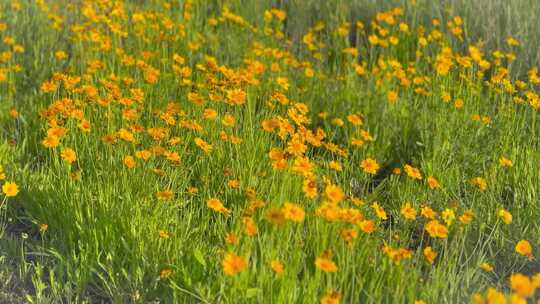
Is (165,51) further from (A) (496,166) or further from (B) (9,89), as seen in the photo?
(A) (496,166)

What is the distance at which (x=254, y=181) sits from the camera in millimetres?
3037

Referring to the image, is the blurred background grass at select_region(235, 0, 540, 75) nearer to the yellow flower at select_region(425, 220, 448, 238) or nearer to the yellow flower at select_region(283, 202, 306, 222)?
the yellow flower at select_region(425, 220, 448, 238)

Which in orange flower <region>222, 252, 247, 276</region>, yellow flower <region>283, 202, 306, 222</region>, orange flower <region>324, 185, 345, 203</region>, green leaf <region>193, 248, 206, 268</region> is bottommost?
green leaf <region>193, 248, 206, 268</region>

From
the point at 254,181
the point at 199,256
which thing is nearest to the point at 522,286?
the point at 199,256

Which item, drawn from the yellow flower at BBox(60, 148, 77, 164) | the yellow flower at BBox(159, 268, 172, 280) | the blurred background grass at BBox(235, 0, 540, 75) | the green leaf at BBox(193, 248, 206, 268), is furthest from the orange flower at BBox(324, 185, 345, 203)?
the blurred background grass at BBox(235, 0, 540, 75)

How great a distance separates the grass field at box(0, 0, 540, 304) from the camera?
7.73 feet

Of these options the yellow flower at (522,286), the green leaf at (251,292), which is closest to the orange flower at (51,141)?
the green leaf at (251,292)

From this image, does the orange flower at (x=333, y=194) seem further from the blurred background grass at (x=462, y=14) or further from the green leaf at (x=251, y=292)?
the blurred background grass at (x=462, y=14)

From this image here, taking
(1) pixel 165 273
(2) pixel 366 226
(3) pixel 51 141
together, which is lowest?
(1) pixel 165 273

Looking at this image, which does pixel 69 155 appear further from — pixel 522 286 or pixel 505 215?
pixel 522 286

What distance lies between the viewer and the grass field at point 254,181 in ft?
7.73

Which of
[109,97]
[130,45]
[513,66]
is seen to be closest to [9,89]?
[130,45]

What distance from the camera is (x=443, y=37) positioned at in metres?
4.92

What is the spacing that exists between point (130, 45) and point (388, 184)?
6.56 feet
